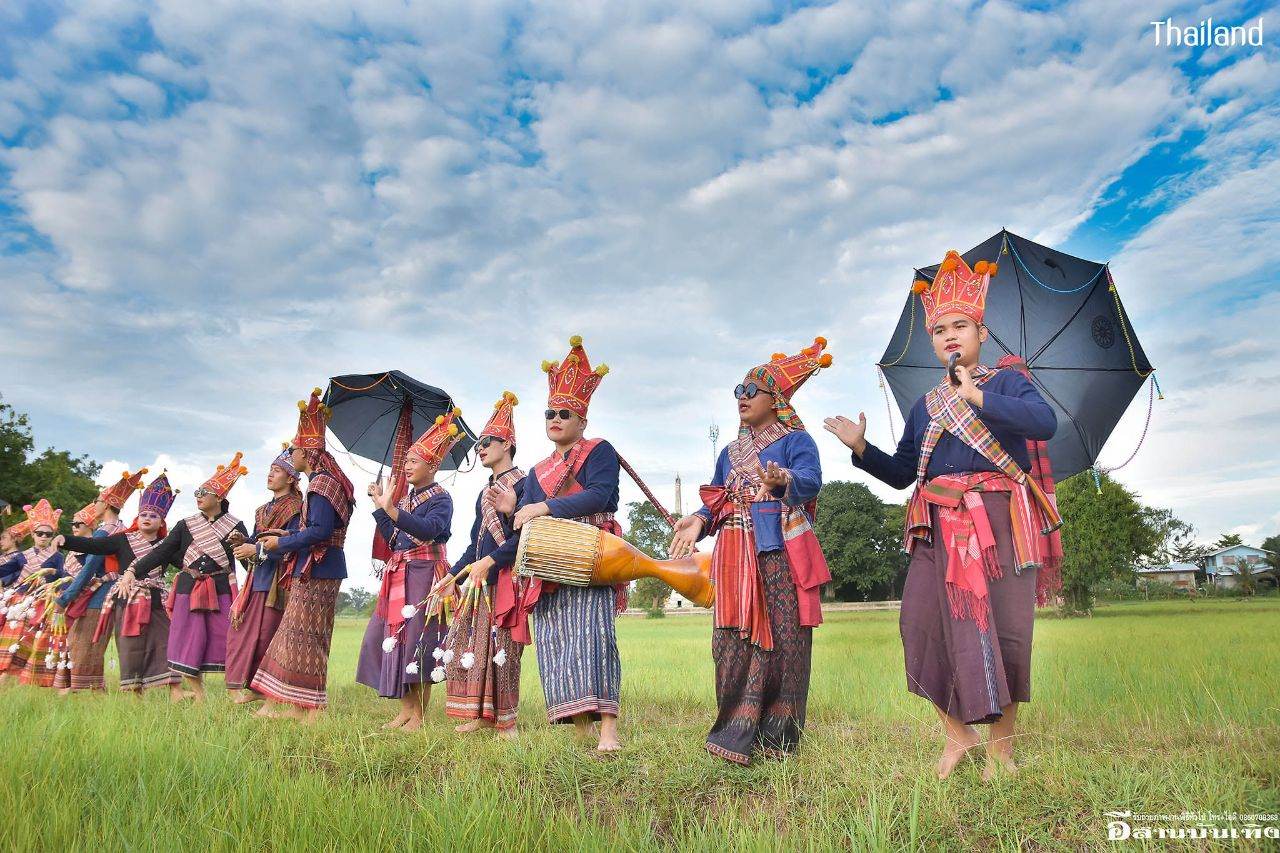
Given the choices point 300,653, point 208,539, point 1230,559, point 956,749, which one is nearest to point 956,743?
point 956,749

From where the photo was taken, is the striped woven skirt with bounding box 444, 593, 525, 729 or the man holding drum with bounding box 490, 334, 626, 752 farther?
the striped woven skirt with bounding box 444, 593, 525, 729

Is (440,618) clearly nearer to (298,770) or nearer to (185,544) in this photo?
(298,770)

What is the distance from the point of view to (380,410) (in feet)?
24.9

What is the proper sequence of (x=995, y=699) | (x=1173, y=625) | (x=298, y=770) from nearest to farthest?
(x=995, y=699)
(x=298, y=770)
(x=1173, y=625)

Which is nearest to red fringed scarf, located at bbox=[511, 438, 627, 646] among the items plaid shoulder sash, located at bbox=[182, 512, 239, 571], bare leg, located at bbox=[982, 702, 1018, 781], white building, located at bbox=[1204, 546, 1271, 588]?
bare leg, located at bbox=[982, 702, 1018, 781]

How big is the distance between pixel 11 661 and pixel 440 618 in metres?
6.99

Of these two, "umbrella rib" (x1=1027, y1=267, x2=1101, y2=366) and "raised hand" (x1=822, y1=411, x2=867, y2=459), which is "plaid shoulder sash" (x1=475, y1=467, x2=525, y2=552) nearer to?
"raised hand" (x1=822, y1=411, x2=867, y2=459)

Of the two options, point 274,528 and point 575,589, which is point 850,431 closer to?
point 575,589

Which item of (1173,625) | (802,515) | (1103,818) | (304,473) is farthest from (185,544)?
(1173,625)

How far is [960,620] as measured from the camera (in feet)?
12.1

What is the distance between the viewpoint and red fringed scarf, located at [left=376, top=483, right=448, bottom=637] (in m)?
6.09

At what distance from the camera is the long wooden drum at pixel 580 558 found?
454cm

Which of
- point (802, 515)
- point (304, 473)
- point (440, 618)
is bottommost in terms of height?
point (440, 618)

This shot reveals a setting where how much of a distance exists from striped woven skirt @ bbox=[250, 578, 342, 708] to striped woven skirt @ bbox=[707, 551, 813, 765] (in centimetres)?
316
